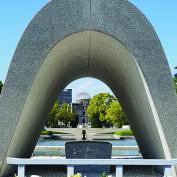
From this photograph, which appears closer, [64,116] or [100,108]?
[100,108]

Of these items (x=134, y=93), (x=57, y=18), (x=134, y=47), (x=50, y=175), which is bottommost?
(x=50, y=175)

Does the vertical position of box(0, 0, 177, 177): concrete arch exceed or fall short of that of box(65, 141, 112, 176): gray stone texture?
it exceeds it

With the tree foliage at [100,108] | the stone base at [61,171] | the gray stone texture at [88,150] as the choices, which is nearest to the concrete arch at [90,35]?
the stone base at [61,171]

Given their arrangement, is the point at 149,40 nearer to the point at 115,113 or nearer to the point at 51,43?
the point at 51,43

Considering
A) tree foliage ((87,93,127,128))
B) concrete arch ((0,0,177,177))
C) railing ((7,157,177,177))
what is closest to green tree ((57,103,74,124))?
tree foliage ((87,93,127,128))

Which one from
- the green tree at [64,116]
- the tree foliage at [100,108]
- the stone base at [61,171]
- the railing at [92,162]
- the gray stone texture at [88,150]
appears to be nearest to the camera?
the railing at [92,162]

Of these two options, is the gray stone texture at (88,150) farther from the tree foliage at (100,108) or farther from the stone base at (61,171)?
the tree foliage at (100,108)

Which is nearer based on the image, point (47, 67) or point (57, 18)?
point (57, 18)

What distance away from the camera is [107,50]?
38.4 feet

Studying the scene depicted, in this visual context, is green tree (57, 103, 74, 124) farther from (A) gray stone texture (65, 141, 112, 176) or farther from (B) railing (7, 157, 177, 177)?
(B) railing (7, 157, 177, 177)

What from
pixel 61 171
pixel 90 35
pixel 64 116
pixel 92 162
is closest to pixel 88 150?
pixel 61 171

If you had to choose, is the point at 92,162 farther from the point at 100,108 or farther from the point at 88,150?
the point at 100,108

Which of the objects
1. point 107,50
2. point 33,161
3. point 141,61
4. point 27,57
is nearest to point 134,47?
point 141,61

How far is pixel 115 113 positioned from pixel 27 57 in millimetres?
48433
